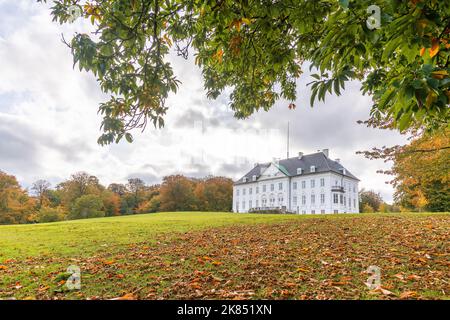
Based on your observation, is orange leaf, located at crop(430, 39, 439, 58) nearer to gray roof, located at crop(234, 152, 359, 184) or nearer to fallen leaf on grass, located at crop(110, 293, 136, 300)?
fallen leaf on grass, located at crop(110, 293, 136, 300)

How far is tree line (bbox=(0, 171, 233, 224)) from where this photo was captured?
3950 centimetres

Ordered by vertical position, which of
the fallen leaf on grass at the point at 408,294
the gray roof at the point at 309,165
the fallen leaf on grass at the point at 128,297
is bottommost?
the fallen leaf on grass at the point at 128,297

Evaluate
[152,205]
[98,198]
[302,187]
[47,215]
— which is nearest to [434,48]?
[47,215]

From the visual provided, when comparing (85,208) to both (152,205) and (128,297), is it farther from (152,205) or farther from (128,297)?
(128,297)

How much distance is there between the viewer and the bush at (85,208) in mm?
42188

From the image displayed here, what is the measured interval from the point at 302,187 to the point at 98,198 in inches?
1441

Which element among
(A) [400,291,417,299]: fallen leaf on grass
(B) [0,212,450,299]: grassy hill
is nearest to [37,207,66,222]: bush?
(B) [0,212,450,299]: grassy hill

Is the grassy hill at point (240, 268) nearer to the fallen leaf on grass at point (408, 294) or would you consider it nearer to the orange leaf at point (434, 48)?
the fallen leaf on grass at point (408, 294)

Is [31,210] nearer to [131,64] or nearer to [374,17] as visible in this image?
[131,64]

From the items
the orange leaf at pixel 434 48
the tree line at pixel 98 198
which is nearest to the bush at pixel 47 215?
the tree line at pixel 98 198

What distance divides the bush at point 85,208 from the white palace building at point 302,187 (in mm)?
27117

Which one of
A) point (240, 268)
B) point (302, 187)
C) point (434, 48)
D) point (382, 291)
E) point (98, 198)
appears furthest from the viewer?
point (302, 187)

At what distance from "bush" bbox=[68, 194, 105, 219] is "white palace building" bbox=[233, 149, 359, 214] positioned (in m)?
27.1

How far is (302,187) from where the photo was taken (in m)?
49.8
